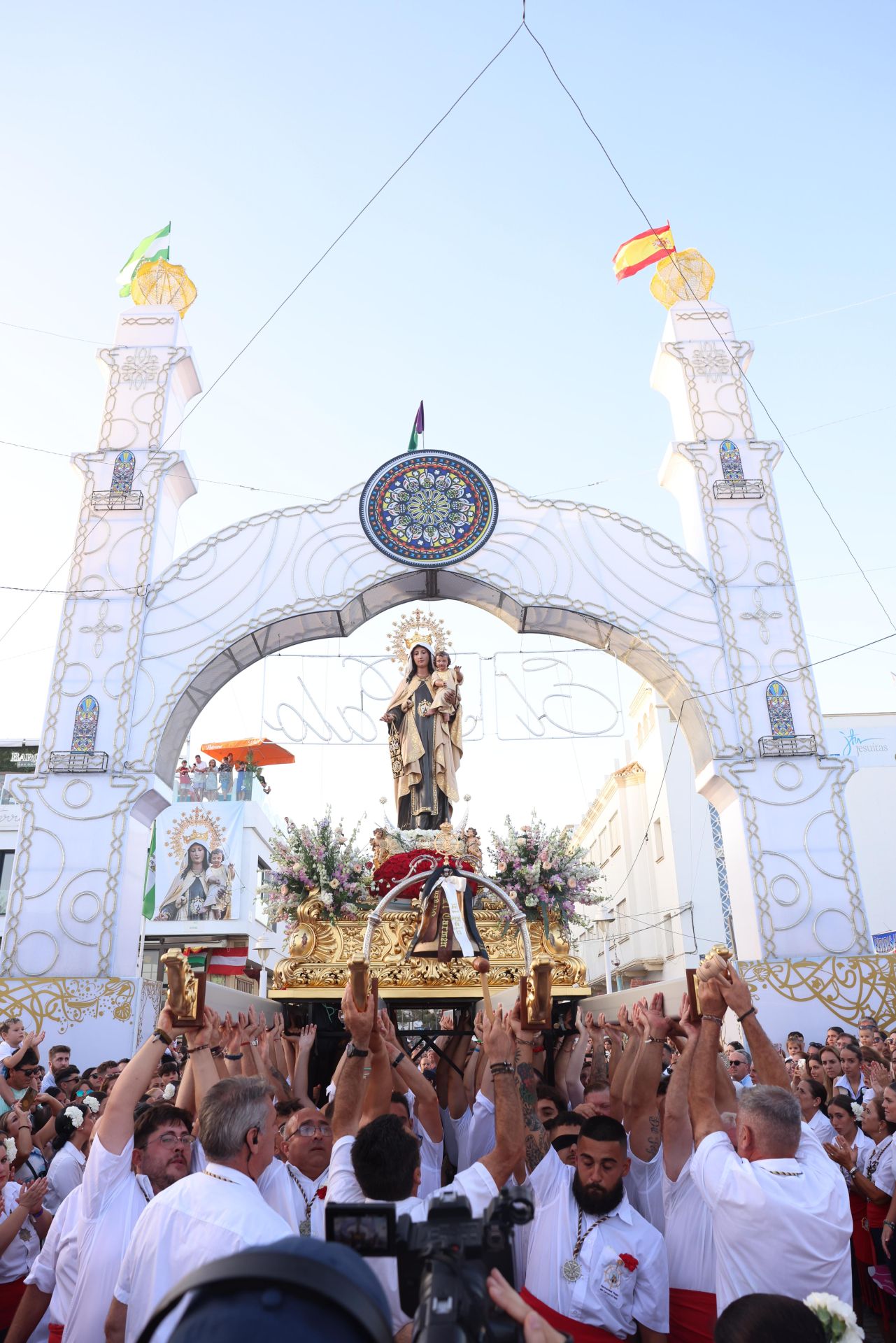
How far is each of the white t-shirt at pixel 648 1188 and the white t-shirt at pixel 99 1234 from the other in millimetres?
1731

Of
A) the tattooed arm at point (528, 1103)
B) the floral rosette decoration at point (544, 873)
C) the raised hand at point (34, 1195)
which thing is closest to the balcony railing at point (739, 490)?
the floral rosette decoration at point (544, 873)

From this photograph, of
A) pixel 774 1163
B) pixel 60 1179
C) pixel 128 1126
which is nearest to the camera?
pixel 774 1163

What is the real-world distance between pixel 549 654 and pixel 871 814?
11282mm

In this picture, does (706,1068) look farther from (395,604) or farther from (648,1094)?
(395,604)

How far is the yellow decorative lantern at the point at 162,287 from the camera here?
534 inches

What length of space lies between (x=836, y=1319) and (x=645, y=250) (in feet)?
44.6

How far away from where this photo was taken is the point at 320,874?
869 centimetres

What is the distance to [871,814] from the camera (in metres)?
19.8

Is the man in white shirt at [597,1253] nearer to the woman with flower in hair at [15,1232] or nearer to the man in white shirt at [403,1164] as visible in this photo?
the man in white shirt at [403,1164]

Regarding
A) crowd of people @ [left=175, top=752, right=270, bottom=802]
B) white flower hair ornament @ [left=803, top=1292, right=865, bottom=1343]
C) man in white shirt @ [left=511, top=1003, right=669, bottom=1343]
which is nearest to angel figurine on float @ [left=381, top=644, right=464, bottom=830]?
man in white shirt @ [left=511, top=1003, right=669, bottom=1343]

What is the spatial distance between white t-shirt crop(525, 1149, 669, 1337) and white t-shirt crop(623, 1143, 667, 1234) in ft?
1.54

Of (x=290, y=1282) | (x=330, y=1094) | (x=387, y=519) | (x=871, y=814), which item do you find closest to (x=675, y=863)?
(x=871, y=814)

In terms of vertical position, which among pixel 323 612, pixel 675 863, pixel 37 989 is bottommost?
pixel 37 989

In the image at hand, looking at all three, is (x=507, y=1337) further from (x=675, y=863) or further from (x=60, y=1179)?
(x=675, y=863)
